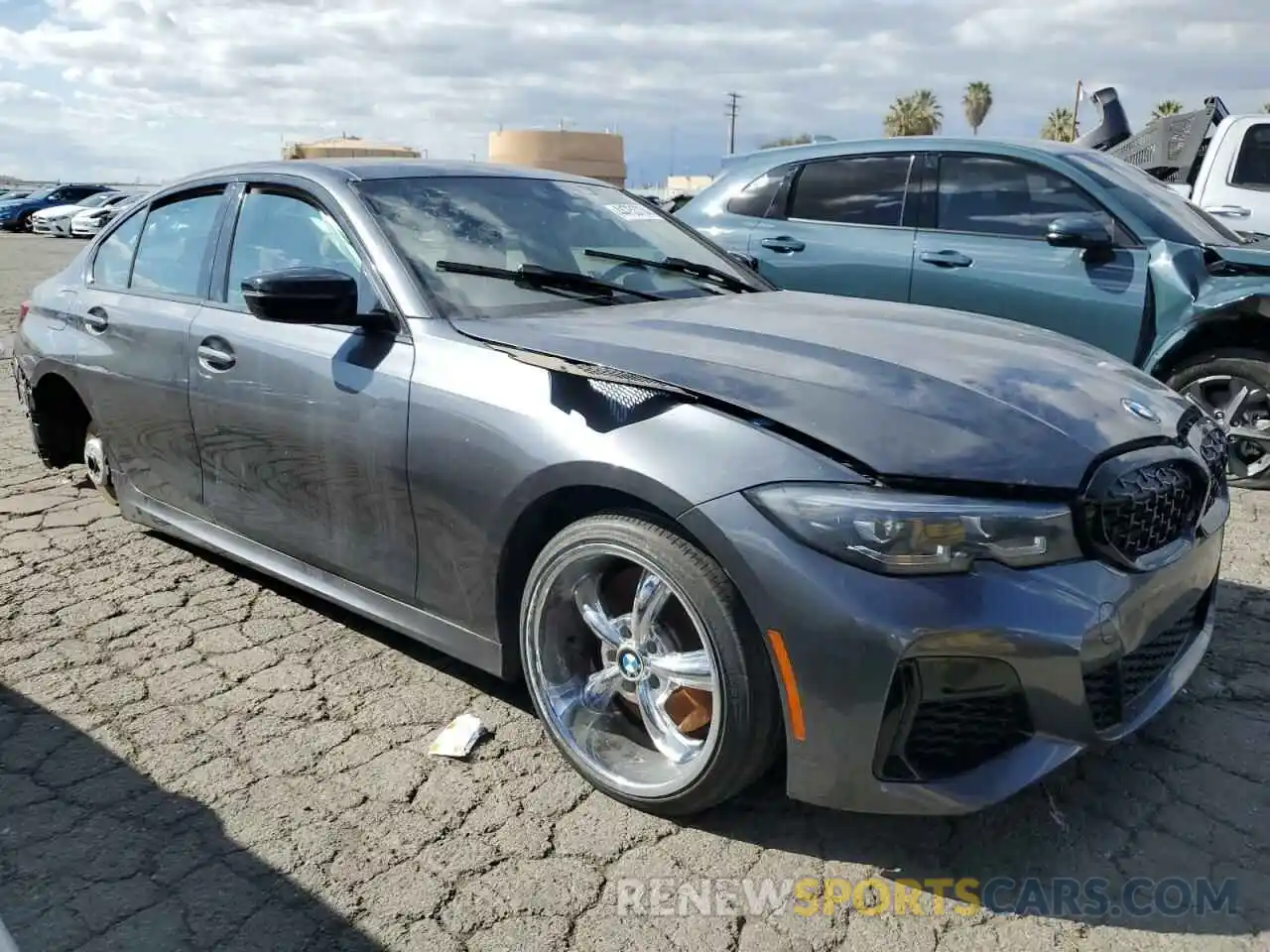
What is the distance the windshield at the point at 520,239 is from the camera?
3.13 meters

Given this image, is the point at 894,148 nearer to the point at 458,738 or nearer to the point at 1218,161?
the point at 1218,161

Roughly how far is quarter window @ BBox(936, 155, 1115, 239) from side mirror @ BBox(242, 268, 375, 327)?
3.89 m

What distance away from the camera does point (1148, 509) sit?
242 centimetres

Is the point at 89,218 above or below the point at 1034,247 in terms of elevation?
below

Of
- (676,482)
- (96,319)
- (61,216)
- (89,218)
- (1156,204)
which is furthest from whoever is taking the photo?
(61,216)

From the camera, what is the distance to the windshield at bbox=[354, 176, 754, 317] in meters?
3.13

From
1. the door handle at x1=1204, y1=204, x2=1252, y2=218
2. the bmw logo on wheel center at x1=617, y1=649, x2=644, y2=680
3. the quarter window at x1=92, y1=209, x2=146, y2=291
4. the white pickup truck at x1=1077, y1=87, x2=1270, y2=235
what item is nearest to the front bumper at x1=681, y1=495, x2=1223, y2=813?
the bmw logo on wheel center at x1=617, y1=649, x2=644, y2=680

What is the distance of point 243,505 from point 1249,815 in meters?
3.09

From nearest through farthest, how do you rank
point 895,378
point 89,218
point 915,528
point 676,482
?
point 915,528, point 676,482, point 895,378, point 89,218

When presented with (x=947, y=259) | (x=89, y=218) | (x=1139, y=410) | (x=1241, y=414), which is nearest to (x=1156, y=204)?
(x=947, y=259)

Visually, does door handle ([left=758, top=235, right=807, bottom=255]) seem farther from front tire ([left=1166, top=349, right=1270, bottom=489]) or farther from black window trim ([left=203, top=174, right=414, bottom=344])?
black window trim ([left=203, top=174, right=414, bottom=344])

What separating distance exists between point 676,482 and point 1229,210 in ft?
22.6

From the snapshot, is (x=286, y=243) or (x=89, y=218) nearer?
(x=286, y=243)

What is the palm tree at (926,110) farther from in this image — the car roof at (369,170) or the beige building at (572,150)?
the car roof at (369,170)
